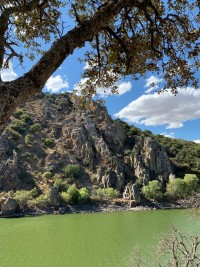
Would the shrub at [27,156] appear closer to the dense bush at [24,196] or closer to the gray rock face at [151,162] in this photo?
the dense bush at [24,196]

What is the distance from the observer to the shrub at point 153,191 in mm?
78869

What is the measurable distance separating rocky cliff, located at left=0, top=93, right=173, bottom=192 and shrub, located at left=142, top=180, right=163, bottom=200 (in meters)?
5.72

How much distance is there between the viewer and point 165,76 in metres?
7.38

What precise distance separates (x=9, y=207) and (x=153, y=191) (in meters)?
31.6

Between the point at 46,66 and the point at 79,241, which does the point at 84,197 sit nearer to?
the point at 79,241

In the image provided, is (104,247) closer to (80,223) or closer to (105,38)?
(80,223)

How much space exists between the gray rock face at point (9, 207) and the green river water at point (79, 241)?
12934 mm

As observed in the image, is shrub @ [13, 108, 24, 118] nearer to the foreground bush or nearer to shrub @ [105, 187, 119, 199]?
the foreground bush

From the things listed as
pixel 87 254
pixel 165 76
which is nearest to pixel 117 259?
pixel 87 254

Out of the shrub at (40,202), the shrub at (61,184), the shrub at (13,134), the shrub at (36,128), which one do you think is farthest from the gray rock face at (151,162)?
the shrub at (13,134)

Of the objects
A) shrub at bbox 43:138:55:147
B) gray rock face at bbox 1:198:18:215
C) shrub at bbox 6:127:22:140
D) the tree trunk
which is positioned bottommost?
gray rock face at bbox 1:198:18:215

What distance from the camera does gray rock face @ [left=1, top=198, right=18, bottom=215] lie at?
221 feet

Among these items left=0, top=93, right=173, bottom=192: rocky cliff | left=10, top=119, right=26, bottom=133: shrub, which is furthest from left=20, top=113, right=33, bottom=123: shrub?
left=10, top=119, right=26, bottom=133: shrub

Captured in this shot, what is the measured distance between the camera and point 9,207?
6781 centimetres
